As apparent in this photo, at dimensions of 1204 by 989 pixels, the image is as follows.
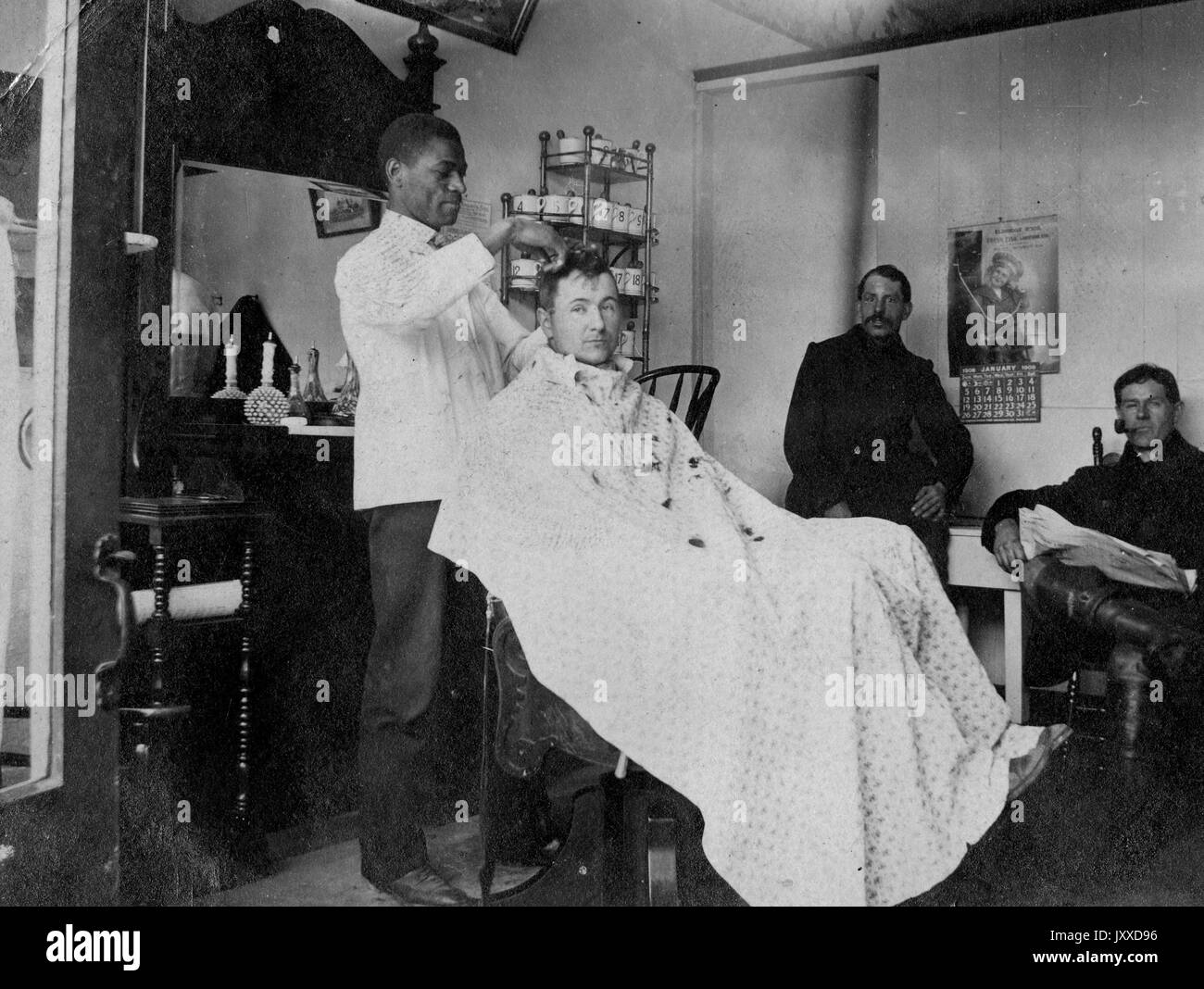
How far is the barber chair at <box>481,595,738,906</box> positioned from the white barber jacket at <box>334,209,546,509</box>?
0.42 meters

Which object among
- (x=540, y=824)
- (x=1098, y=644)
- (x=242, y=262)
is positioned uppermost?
(x=242, y=262)

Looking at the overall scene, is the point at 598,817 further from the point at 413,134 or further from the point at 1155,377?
the point at 1155,377

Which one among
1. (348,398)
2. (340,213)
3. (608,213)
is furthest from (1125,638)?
(340,213)

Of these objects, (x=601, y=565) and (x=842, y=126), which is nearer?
(x=601, y=565)

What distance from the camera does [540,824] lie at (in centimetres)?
246

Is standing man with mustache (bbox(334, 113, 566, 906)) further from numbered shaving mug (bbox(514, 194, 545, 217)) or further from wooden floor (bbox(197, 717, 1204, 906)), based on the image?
numbered shaving mug (bbox(514, 194, 545, 217))

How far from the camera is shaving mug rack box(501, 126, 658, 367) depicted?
2545 mm

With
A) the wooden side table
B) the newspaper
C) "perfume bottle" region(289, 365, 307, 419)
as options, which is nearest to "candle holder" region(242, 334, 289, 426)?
"perfume bottle" region(289, 365, 307, 419)

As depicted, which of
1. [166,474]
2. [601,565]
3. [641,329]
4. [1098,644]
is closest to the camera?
[601,565]

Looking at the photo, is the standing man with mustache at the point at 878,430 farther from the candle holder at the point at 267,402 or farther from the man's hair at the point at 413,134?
the candle holder at the point at 267,402

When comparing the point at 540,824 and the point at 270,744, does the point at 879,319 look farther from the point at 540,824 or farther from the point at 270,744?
the point at 270,744

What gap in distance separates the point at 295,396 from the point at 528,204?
73 centimetres
